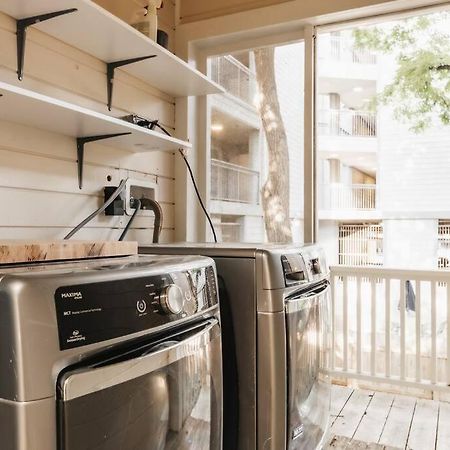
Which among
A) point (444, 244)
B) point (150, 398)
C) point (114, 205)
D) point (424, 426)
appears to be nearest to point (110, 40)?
point (114, 205)

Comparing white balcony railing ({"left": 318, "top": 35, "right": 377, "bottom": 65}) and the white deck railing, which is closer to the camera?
white balcony railing ({"left": 318, "top": 35, "right": 377, "bottom": 65})

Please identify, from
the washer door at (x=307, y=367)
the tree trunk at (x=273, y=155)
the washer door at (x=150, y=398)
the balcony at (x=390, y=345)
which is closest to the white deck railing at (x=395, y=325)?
the balcony at (x=390, y=345)

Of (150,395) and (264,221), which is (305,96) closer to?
(264,221)

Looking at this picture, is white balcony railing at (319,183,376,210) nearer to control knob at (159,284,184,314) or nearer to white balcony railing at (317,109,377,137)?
white balcony railing at (317,109,377,137)

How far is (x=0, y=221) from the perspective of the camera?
1.58 meters

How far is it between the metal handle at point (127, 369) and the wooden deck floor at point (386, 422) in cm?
162

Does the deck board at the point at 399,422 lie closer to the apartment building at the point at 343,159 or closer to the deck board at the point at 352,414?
the deck board at the point at 352,414

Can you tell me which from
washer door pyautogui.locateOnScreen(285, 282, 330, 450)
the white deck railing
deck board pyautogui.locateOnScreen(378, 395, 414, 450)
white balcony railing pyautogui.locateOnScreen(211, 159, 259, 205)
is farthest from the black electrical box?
deck board pyautogui.locateOnScreen(378, 395, 414, 450)

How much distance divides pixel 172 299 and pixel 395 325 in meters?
2.64

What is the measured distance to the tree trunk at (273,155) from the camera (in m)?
2.70

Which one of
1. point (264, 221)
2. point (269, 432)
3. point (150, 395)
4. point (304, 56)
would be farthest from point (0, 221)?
point (304, 56)

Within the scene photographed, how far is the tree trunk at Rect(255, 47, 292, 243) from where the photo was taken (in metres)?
2.70

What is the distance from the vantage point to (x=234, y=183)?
111 inches

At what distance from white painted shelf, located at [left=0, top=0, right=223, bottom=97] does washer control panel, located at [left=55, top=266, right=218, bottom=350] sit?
1.07m
